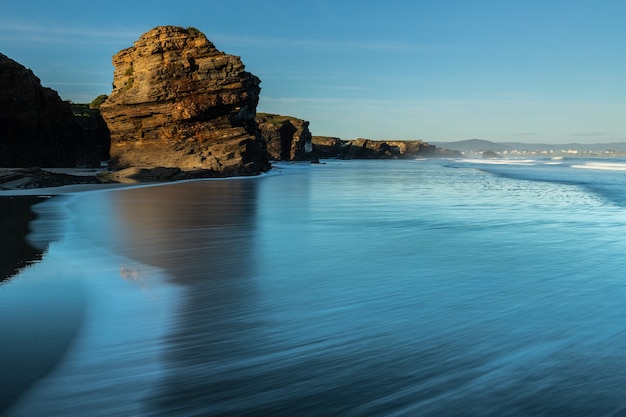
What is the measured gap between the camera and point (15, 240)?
29.6 feet

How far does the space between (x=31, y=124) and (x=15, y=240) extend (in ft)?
104

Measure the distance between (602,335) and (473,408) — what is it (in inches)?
75.9

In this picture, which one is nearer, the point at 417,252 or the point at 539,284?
the point at 539,284

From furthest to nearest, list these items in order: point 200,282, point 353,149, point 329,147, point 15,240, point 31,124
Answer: point 329,147 < point 353,149 < point 31,124 < point 15,240 < point 200,282

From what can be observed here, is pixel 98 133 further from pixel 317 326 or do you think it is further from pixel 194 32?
pixel 317 326

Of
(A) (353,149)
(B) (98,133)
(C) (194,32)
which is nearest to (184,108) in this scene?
(C) (194,32)

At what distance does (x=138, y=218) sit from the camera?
12.6 metres

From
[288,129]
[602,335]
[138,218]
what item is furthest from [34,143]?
[288,129]

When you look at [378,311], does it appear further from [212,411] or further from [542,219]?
[542,219]

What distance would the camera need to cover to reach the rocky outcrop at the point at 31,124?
112 feet

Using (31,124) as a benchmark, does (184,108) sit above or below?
above

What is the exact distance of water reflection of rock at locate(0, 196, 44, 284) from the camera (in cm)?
692

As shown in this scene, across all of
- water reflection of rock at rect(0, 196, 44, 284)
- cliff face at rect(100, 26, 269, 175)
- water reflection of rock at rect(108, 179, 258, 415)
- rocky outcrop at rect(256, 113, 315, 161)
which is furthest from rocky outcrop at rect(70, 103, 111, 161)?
water reflection of rock at rect(108, 179, 258, 415)

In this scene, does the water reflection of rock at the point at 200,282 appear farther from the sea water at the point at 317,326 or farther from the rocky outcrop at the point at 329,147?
the rocky outcrop at the point at 329,147
